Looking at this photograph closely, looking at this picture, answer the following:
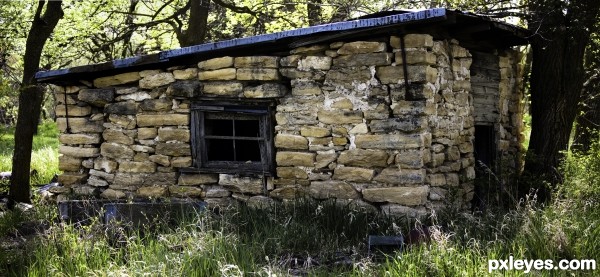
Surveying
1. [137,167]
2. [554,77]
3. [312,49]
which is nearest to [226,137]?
[137,167]

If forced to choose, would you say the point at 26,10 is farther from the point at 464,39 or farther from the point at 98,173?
the point at 464,39

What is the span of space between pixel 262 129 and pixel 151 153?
5.02 ft

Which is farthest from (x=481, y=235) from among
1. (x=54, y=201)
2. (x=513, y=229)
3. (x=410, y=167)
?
(x=54, y=201)

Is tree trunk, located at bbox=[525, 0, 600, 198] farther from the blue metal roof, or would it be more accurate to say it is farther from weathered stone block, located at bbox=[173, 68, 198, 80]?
weathered stone block, located at bbox=[173, 68, 198, 80]

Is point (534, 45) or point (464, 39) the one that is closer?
point (464, 39)

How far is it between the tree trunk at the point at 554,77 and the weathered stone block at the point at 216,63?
3.98 meters

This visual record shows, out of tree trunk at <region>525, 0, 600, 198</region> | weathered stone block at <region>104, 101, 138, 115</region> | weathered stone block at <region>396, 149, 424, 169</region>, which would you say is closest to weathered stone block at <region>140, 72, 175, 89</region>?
weathered stone block at <region>104, 101, 138, 115</region>

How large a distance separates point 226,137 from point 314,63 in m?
1.47

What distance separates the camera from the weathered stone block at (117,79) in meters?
7.73

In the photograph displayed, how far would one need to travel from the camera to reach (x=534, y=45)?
8.45m

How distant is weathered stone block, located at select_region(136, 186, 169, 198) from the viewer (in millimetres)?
7628

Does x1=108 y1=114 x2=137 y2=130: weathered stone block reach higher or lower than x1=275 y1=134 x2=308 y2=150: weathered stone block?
higher

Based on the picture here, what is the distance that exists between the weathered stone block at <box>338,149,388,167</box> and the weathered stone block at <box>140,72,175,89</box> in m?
2.37

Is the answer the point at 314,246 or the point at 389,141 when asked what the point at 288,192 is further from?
the point at 314,246
